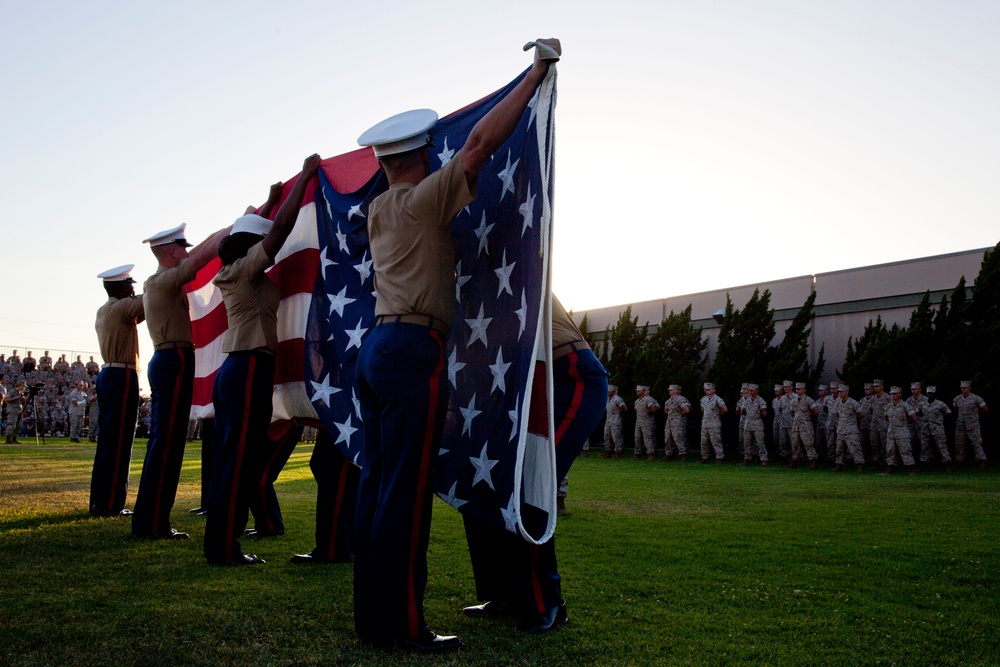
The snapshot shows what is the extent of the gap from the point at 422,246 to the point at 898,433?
15.5 m

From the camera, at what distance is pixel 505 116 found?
11.1ft

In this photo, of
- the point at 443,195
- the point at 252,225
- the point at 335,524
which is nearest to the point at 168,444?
the point at 335,524

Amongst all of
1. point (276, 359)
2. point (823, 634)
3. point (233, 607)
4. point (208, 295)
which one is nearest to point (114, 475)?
point (208, 295)

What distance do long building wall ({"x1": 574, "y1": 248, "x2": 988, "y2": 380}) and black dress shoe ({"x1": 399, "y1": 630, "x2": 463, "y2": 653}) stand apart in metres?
19.7

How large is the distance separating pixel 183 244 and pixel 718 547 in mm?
5324

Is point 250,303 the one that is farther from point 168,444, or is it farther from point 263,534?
point 263,534

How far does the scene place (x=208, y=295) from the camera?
7590mm

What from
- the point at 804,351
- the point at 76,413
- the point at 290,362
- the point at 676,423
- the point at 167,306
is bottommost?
the point at 676,423

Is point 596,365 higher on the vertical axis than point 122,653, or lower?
higher

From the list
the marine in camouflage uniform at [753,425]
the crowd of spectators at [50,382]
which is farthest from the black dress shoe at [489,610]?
the crowd of spectators at [50,382]

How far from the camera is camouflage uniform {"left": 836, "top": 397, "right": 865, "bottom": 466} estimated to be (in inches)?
669

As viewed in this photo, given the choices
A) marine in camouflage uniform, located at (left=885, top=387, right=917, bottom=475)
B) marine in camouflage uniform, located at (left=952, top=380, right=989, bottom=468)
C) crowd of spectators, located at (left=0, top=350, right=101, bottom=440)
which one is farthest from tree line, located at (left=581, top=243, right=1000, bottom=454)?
crowd of spectators, located at (left=0, top=350, right=101, bottom=440)

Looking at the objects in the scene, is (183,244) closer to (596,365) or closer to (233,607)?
(233,607)

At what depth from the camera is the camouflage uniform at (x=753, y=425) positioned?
19.5 metres
